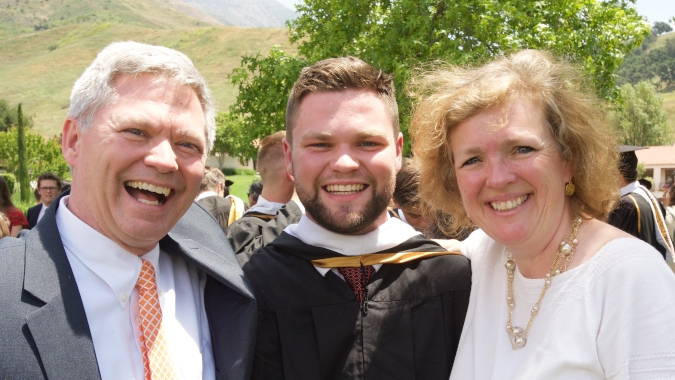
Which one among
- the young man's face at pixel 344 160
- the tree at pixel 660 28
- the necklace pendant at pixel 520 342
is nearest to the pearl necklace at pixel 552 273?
the necklace pendant at pixel 520 342

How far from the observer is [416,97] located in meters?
2.59

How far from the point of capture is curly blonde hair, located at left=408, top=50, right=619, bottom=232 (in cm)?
206

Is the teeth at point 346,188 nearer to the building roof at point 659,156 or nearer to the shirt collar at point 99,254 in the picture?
the shirt collar at point 99,254

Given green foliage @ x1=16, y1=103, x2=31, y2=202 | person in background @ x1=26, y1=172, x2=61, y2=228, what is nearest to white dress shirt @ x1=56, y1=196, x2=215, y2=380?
person in background @ x1=26, y1=172, x2=61, y2=228

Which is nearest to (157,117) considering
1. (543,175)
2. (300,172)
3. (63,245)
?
(63,245)

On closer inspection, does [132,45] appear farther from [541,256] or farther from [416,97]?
[541,256]

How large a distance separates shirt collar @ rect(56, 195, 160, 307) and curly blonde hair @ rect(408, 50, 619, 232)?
1.26 m

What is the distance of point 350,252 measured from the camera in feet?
8.20

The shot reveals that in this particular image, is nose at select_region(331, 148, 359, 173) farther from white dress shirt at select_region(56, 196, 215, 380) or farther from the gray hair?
white dress shirt at select_region(56, 196, 215, 380)

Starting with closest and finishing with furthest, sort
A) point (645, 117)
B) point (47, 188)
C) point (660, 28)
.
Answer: point (47, 188), point (645, 117), point (660, 28)

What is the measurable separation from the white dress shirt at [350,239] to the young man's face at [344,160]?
0.04 m

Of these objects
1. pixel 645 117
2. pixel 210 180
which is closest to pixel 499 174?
pixel 210 180

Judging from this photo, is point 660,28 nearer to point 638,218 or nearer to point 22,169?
point 22,169

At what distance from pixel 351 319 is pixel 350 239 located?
1.16 feet
